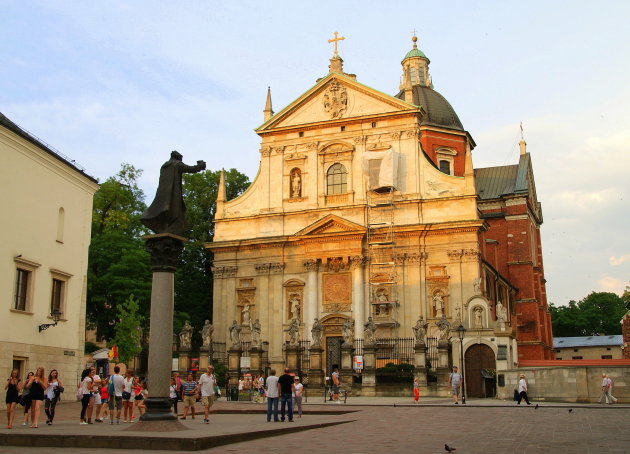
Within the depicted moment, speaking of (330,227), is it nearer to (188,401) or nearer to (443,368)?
(443,368)

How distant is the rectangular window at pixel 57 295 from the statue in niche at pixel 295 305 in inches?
659

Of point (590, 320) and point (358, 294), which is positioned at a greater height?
point (590, 320)

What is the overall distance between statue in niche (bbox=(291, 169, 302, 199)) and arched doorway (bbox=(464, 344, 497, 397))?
1647 centimetres

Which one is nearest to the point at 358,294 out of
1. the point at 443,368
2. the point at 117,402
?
the point at 443,368

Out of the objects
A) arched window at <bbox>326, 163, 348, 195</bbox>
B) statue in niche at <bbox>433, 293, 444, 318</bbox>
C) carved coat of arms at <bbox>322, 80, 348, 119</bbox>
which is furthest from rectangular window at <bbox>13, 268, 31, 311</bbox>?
carved coat of arms at <bbox>322, 80, 348, 119</bbox>

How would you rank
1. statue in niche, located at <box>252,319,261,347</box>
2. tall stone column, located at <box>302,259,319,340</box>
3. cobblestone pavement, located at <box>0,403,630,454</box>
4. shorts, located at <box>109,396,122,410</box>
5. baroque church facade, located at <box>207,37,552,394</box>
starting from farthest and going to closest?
tall stone column, located at <box>302,259,319,340</box>, baroque church facade, located at <box>207,37,552,394</box>, statue in niche, located at <box>252,319,261,347</box>, shorts, located at <box>109,396,122,410</box>, cobblestone pavement, located at <box>0,403,630,454</box>

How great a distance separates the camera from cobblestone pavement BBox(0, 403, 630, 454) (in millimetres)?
11906

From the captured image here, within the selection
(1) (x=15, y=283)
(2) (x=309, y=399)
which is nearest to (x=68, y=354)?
(1) (x=15, y=283)

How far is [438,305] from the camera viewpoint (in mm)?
40281

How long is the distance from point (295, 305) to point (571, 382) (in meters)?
18.3

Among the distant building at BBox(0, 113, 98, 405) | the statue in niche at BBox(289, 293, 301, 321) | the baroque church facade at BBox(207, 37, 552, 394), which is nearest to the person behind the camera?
the distant building at BBox(0, 113, 98, 405)

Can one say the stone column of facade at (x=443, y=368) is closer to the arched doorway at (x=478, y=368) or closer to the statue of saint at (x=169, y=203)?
the arched doorway at (x=478, y=368)

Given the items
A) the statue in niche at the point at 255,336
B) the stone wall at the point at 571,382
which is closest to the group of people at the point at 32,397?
the stone wall at the point at 571,382

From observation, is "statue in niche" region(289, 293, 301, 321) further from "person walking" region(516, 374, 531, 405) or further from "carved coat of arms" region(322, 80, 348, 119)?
"person walking" region(516, 374, 531, 405)
